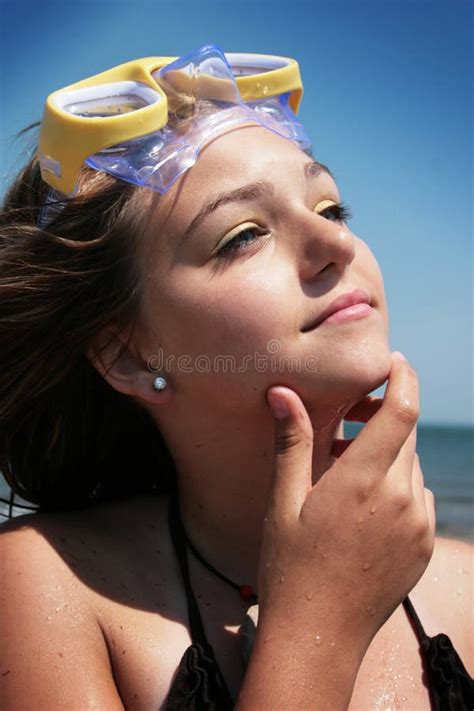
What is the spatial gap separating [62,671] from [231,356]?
1.18m

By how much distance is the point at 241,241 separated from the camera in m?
2.59

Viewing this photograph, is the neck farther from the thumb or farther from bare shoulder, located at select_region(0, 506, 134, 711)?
bare shoulder, located at select_region(0, 506, 134, 711)

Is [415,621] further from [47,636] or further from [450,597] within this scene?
[47,636]

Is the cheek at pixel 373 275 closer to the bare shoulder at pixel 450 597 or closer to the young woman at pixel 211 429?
the young woman at pixel 211 429

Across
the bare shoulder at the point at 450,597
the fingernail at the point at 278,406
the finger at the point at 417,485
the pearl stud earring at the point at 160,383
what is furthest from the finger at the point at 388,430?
the bare shoulder at the point at 450,597

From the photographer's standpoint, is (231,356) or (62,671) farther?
(231,356)

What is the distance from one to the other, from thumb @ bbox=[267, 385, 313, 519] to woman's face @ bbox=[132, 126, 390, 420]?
2.7 inches

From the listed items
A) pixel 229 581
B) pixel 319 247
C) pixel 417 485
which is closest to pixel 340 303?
pixel 319 247

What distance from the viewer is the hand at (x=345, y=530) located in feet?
7.29

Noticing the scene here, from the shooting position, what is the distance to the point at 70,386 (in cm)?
328

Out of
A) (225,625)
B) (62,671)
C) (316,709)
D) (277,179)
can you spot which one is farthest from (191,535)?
(277,179)

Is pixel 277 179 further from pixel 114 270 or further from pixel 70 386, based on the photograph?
pixel 70 386

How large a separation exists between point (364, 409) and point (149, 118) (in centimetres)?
143

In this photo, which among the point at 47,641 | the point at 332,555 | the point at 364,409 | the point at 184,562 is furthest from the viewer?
the point at 184,562
